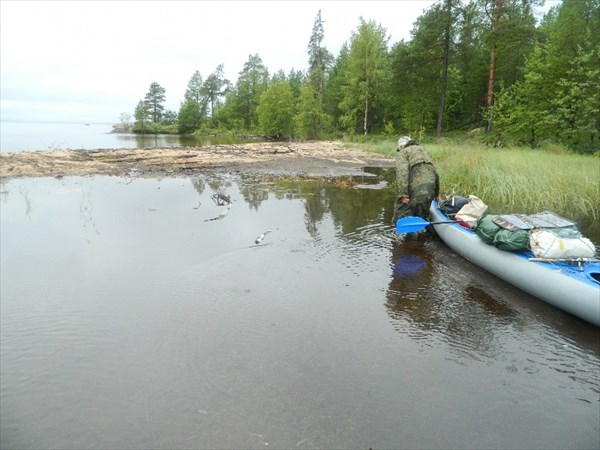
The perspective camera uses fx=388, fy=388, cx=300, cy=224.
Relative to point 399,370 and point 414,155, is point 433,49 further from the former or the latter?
point 399,370

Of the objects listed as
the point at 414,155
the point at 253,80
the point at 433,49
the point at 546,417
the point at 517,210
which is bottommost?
the point at 546,417

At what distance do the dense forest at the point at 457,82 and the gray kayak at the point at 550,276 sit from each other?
1398 cm

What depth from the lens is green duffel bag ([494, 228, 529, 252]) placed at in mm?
5770

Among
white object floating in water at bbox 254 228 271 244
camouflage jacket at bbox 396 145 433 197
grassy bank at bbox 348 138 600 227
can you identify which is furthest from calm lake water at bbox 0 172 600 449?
grassy bank at bbox 348 138 600 227

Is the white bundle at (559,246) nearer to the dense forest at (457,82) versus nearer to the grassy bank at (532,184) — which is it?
the grassy bank at (532,184)

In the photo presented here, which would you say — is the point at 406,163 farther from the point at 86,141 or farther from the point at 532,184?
the point at 86,141

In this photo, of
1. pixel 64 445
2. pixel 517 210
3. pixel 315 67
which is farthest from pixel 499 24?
pixel 64 445

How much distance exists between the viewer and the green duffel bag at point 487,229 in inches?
245

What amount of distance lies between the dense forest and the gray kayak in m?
14.0

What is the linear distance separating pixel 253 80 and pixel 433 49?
42773mm

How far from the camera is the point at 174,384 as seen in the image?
3.68 meters

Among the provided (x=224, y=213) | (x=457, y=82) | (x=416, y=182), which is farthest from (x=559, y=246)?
(x=457, y=82)

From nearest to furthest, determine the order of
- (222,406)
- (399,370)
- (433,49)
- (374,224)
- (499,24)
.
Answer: (222,406)
(399,370)
(374,224)
(499,24)
(433,49)

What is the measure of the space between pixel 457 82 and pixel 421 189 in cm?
3441
